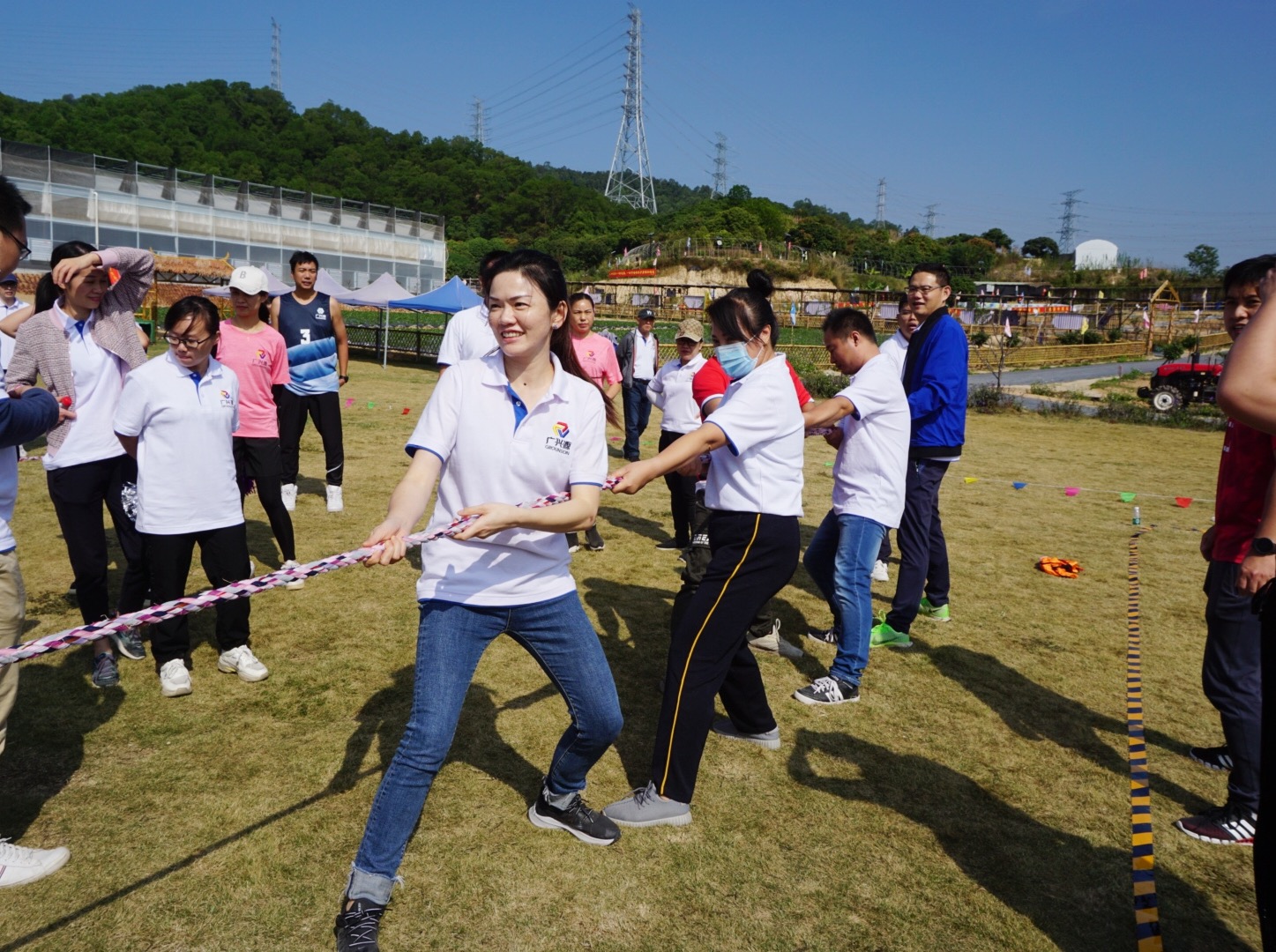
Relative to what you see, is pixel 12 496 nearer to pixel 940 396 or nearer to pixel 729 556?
pixel 729 556

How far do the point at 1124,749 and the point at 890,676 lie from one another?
1283 mm

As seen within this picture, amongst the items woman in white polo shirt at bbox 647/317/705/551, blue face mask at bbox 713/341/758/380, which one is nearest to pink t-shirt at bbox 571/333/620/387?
woman in white polo shirt at bbox 647/317/705/551

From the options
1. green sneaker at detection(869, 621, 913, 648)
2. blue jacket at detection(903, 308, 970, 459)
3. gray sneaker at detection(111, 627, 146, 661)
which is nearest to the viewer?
gray sneaker at detection(111, 627, 146, 661)

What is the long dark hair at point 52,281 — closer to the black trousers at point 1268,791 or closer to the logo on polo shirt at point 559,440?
the logo on polo shirt at point 559,440

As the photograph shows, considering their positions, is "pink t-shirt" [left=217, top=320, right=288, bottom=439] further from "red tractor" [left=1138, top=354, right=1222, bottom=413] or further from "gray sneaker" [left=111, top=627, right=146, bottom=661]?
A: "red tractor" [left=1138, top=354, right=1222, bottom=413]

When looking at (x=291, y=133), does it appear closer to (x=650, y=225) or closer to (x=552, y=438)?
(x=650, y=225)

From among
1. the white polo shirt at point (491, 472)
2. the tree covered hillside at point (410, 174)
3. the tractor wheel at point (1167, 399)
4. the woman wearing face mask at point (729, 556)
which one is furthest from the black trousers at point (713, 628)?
the tree covered hillside at point (410, 174)

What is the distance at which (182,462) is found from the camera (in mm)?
4273

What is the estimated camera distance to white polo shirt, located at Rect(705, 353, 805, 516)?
3.46 metres

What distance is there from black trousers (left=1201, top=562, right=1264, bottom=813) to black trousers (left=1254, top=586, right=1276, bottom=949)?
5.19ft

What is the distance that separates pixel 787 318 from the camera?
41469 mm

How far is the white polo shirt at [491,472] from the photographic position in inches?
107

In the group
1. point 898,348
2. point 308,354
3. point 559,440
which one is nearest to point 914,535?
point 898,348

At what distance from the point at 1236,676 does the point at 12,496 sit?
492 centimetres
